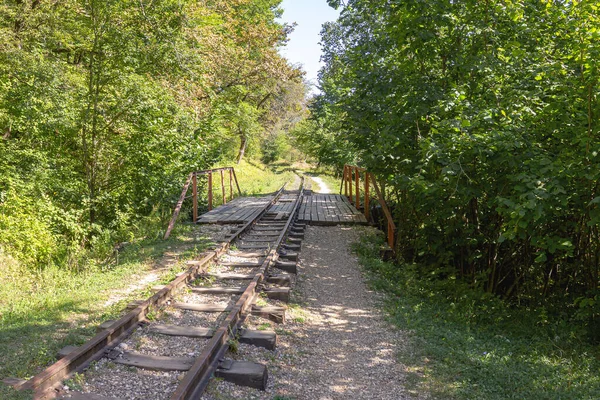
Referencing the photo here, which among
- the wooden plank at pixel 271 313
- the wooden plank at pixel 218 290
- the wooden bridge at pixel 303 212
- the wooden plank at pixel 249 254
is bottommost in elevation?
the wooden plank at pixel 271 313

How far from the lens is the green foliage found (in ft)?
18.0

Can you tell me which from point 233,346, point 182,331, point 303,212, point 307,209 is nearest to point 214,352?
point 233,346

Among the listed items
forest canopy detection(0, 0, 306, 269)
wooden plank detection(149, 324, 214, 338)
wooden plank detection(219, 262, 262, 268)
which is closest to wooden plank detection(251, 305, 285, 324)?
wooden plank detection(149, 324, 214, 338)

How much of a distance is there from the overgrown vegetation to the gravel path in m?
1.87

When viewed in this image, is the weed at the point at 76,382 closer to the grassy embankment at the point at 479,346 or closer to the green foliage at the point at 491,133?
the grassy embankment at the point at 479,346

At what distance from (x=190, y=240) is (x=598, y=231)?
714 centimetres

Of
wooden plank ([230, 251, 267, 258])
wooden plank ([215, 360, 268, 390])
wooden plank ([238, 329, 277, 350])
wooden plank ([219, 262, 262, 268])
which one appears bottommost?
wooden plank ([215, 360, 268, 390])

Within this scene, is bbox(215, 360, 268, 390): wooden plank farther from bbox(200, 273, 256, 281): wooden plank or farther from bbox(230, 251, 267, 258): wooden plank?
bbox(230, 251, 267, 258): wooden plank

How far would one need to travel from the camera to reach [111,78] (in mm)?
9672

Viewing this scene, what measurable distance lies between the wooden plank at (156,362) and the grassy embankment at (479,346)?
6.69ft

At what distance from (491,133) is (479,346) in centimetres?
255

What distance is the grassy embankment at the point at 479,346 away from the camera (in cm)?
437

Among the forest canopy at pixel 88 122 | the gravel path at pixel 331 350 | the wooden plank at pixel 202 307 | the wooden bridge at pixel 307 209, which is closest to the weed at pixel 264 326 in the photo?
the gravel path at pixel 331 350

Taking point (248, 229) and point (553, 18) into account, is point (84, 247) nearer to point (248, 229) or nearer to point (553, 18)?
point (248, 229)
